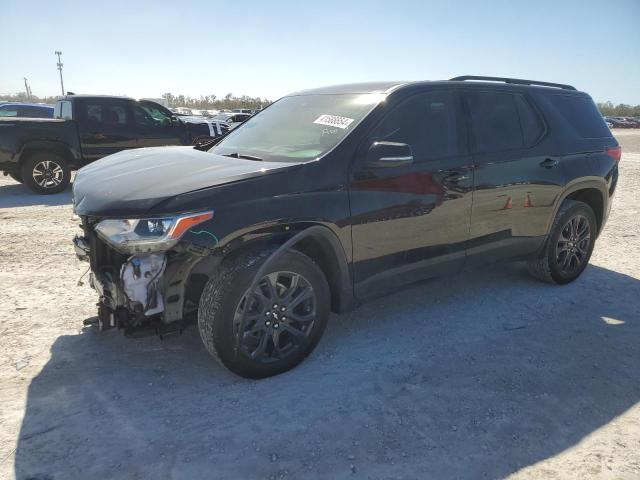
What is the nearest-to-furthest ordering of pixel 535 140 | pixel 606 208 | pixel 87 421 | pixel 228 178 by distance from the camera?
pixel 87 421 → pixel 228 178 → pixel 535 140 → pixel 606 208

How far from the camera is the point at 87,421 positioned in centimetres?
255

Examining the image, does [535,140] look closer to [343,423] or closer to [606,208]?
[606,208]

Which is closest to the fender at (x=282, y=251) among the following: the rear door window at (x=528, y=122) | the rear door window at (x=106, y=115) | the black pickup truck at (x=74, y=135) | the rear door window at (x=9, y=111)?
the rear door window at (x=528, y=122)

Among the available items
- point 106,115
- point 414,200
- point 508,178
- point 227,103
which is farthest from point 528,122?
point 227,103

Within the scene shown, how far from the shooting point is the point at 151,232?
8.30 feet

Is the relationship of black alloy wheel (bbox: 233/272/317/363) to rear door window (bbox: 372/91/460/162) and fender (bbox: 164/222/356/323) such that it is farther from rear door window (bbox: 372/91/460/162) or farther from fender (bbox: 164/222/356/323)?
rear door window (bbox: 372/91/460/162)

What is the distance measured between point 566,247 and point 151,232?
3914 mm

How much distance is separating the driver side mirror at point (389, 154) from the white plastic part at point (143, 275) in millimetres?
1432

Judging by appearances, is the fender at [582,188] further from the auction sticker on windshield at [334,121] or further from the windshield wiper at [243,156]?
the windshield wiper at [243,156]

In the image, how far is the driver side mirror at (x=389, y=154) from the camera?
3023mm

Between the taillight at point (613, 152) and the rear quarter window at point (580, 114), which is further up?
the rear quarter window at point (580, 114)

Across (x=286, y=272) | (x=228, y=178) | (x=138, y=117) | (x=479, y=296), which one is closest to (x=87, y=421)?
(x=286, y=272)

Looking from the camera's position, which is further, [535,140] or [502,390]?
[535,140]

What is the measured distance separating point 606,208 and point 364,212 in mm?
3129
